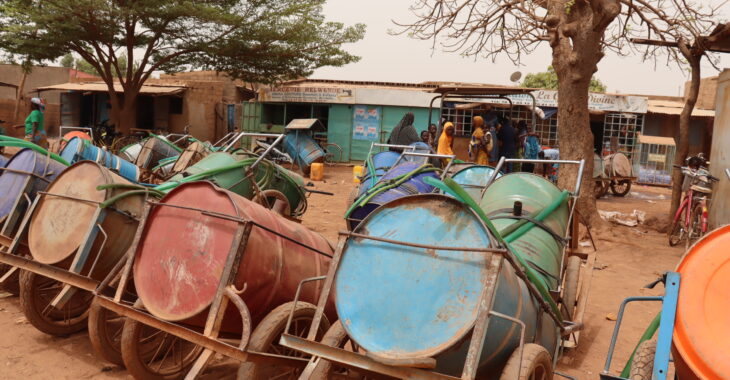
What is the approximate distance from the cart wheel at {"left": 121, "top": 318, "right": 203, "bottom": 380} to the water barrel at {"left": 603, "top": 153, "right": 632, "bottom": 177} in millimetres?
13327

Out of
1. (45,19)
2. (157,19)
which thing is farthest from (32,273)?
(157,19)

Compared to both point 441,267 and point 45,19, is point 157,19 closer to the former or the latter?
point 45,19

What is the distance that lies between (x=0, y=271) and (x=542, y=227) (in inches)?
190

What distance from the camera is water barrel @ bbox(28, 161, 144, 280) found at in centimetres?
410

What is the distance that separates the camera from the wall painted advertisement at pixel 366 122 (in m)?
20.4

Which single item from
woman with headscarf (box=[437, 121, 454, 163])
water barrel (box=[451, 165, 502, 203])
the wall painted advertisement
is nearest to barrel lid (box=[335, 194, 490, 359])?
water barrel (box=[451, 165, 502, 203])

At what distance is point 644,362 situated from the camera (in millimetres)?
2709

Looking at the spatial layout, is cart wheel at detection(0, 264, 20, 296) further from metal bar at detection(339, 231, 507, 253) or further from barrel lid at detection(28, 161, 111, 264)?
metal bar at detection(339, 231, 507, 253)

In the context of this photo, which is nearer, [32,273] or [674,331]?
[674,331]

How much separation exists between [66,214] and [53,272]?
1.58ft

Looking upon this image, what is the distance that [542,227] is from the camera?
167 inches

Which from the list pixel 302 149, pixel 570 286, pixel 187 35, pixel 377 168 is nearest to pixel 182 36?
pixel 187 35

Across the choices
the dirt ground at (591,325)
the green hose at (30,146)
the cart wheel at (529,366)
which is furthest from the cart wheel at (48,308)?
the cart wheel at (529,366)

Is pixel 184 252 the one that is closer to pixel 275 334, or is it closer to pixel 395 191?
pixel 275 334
